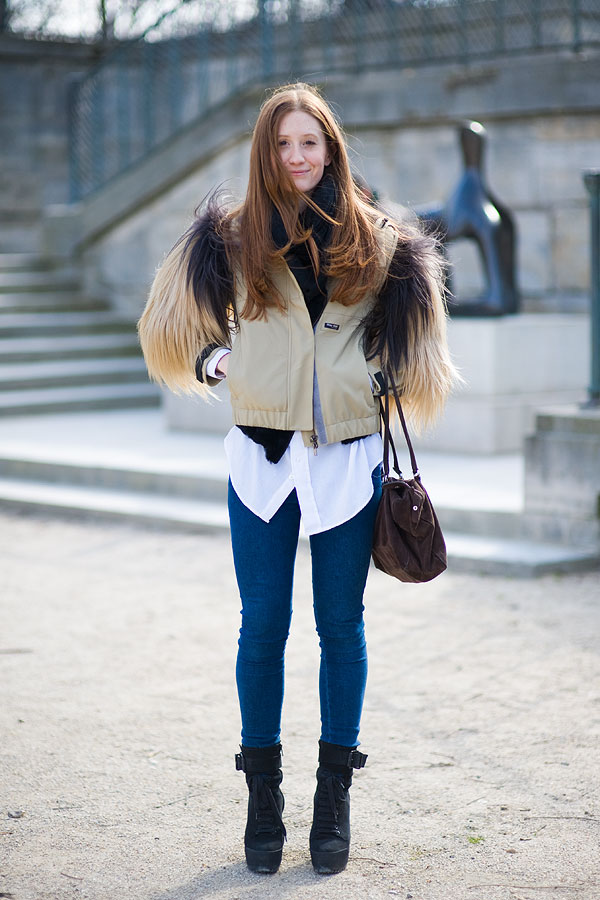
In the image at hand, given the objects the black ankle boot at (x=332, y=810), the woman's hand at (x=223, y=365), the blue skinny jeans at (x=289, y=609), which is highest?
the woman's hand at (x=223, y=365)

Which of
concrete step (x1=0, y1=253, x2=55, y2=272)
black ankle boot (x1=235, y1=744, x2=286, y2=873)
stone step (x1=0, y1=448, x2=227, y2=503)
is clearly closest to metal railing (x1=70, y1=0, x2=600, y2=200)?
concrete step (x1=0, y1=253, x2=55, y2=272)

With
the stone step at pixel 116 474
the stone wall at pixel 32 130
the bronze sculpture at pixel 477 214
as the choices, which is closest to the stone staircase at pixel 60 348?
the stone wall at pixel 32 130

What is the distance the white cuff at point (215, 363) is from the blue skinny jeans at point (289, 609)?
29cm

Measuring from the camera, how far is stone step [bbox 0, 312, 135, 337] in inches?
488

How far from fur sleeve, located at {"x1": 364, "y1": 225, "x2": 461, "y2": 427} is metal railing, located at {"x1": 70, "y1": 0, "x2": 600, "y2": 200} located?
8404 millimetres

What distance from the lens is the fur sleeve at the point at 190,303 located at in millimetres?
2986

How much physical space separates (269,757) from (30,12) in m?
15.0

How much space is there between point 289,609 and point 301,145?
3.66 feet

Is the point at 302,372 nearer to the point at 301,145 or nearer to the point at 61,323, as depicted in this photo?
the point at 301,145

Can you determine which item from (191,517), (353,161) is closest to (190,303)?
(191,517)

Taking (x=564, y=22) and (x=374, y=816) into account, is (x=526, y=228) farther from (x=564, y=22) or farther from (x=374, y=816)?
(x=374, y=816)

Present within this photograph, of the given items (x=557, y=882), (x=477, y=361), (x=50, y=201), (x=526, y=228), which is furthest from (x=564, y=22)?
(x=557, y=882)

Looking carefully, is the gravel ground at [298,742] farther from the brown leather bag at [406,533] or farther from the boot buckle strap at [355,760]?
the brown leather bag at [406,533]

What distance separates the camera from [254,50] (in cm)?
1388
